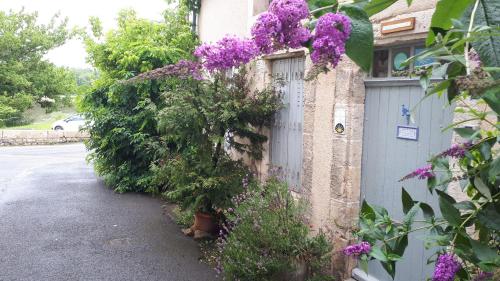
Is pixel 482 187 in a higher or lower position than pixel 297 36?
lower

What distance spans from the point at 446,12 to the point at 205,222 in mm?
6200

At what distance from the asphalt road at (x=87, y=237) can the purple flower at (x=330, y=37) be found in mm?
4706

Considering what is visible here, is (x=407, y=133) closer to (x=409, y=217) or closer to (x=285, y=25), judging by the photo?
(x=409, y=217)

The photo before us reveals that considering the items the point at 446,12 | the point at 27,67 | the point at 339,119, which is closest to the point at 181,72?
the point at 339,119

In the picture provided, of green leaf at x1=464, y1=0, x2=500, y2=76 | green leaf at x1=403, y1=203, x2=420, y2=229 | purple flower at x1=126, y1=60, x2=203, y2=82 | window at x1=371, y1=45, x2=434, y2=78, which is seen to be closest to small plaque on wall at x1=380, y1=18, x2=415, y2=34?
window at x1=371, y1=45, x2=434, y2=78

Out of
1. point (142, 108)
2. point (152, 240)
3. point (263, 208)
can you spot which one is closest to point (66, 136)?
point (142, 108)

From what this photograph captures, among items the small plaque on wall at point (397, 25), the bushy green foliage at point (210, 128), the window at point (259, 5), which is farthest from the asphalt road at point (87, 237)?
the window at point (259, 5)

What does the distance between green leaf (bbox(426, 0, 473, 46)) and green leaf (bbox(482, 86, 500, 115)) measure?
19 cm

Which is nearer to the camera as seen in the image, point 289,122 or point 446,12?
point 446,12

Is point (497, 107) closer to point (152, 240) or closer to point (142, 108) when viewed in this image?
point (152, 240)

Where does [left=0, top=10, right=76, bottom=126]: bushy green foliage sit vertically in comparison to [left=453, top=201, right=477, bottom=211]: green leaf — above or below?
above

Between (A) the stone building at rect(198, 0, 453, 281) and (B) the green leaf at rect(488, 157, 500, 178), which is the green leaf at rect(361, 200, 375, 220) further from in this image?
(A) the stone building at rect(198, 0, 453, 281)

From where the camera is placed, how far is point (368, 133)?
4812mm

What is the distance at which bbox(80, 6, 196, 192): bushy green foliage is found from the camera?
375 inches
